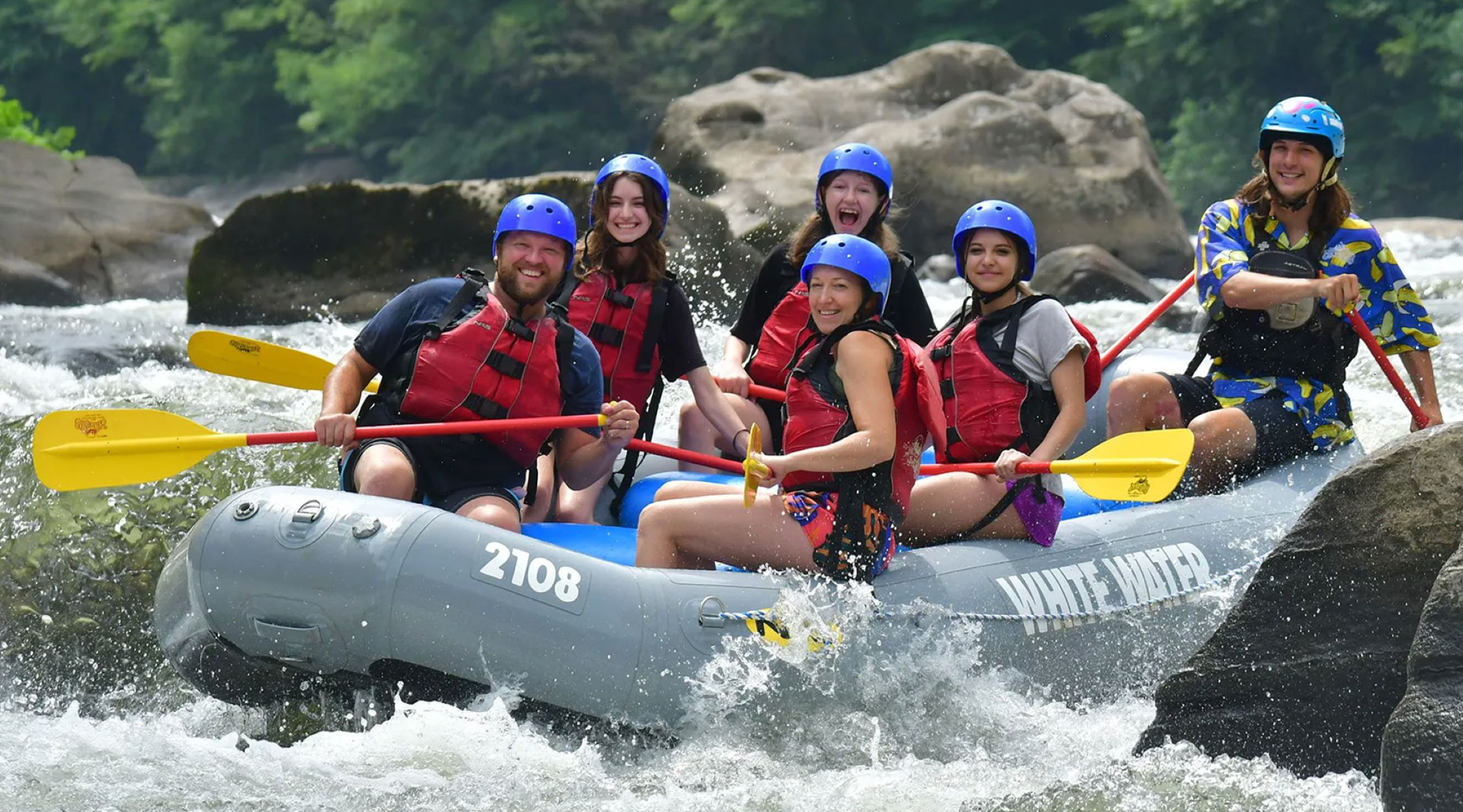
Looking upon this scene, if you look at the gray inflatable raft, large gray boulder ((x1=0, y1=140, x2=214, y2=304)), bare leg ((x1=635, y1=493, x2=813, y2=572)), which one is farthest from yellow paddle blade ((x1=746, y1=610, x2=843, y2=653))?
large gray boulder ((x1=0, y1=140, x2=214, y2=304))

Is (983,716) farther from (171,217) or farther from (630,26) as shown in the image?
(630,26)

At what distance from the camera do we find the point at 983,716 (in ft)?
13.8

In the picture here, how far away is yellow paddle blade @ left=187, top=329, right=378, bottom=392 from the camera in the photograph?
4.94 metres

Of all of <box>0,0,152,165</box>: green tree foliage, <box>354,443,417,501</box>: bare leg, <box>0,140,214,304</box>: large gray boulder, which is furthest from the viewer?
<box>0,0,152,165</box>: green tree foliage

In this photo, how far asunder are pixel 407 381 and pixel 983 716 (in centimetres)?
175

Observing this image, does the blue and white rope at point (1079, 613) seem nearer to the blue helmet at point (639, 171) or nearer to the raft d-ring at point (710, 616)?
the raft d-ring at point (710, 616)

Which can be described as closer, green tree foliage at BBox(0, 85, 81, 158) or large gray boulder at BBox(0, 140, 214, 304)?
large gray boulder at BBox(0, 140, 214, 304)

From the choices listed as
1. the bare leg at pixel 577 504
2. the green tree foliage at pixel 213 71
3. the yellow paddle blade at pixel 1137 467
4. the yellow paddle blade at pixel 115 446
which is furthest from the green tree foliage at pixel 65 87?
the yellow paddle blade at pixel 1137 467

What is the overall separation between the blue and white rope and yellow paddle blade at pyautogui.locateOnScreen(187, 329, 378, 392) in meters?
1.56

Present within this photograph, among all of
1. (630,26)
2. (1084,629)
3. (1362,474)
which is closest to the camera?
(1362,474)

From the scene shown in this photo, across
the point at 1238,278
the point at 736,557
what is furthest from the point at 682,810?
the point at 1238,278

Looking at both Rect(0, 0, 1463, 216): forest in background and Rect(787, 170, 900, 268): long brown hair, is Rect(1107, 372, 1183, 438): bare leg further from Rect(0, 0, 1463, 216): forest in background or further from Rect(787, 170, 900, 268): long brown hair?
Rect(0, 0, 1463, 216): forest in background

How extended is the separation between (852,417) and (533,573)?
849mm

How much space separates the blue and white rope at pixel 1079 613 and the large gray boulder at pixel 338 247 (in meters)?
7.01
